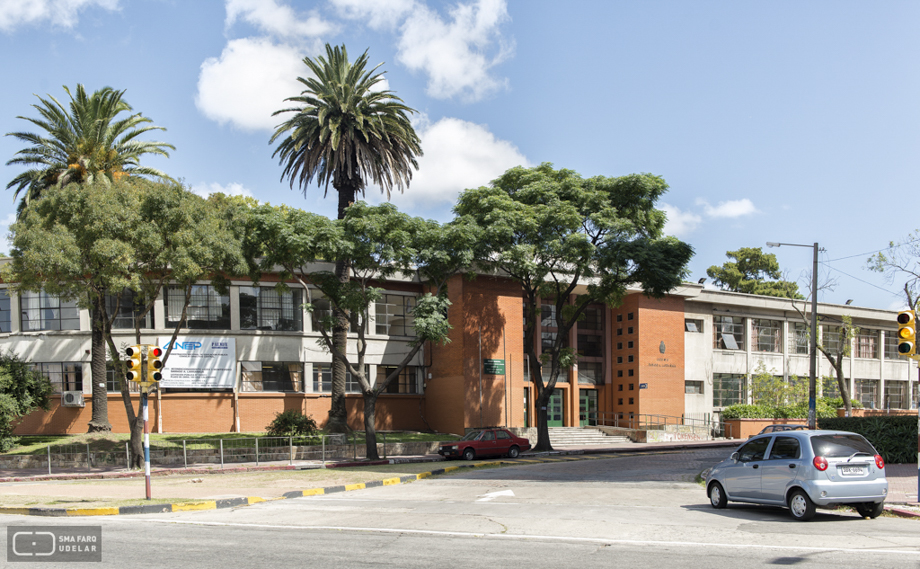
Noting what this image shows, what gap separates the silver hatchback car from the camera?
1256 centimetres

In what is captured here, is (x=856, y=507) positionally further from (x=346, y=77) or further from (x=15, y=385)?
(x=15, y=385)

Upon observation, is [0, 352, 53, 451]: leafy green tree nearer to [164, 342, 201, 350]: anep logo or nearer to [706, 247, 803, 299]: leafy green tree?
[164, 342, 201, 350]: anep logo

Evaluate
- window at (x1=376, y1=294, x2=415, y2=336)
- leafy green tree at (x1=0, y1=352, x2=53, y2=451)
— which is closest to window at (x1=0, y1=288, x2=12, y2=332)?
leafy green tree at (x1=0, y1=352, x2=53, y2=451)

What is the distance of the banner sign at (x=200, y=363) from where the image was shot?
120 feet

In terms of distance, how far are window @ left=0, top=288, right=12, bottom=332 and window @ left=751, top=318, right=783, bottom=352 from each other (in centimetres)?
4668

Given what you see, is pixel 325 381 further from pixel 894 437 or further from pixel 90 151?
pixel 894 437

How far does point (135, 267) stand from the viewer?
86.8ft

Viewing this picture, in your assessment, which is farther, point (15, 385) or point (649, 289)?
point (649, 289)

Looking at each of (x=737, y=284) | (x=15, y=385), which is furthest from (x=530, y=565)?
(x=737, y=284)

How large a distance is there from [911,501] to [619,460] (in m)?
15.0

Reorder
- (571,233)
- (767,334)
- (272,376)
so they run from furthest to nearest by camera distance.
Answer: (767,334)
(272,376)
(571,233)

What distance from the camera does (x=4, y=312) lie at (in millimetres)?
37812

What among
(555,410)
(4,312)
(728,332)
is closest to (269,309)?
(4,312)

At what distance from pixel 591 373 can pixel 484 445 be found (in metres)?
18.4
